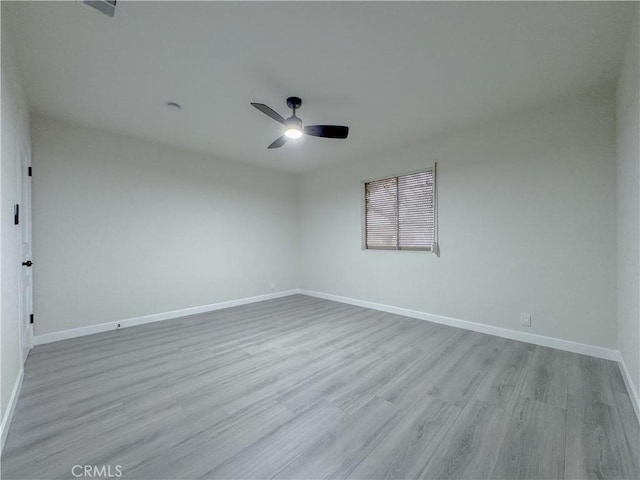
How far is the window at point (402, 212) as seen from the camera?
3896 mm

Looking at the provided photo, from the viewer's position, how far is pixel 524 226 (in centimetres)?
306

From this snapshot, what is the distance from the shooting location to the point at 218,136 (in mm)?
3740

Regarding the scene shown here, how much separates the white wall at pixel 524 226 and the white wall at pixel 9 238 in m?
4.15

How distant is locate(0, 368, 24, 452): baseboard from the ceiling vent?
2.59 m

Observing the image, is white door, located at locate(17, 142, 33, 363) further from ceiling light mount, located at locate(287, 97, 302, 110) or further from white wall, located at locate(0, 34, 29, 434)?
ceiling light mount, located at locate(287, 97, 302, 110)

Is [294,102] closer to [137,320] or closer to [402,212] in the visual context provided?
[402,212]

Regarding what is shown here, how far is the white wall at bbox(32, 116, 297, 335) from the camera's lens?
10.5ft

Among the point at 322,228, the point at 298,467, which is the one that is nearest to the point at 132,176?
the point at 322,228

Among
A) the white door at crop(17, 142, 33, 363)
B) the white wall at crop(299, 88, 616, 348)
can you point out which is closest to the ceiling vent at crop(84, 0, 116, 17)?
the white door at crop(17, 142, 33, 363)

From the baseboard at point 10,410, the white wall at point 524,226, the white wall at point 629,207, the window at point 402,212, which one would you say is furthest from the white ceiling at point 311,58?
the baseboard at point 10,410

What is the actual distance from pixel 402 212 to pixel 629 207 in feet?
7.97

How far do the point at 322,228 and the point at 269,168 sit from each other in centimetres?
166

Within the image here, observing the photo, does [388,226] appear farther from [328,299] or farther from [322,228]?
[328,299]

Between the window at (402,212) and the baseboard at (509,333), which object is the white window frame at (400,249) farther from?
the baseboard at (509,333)
